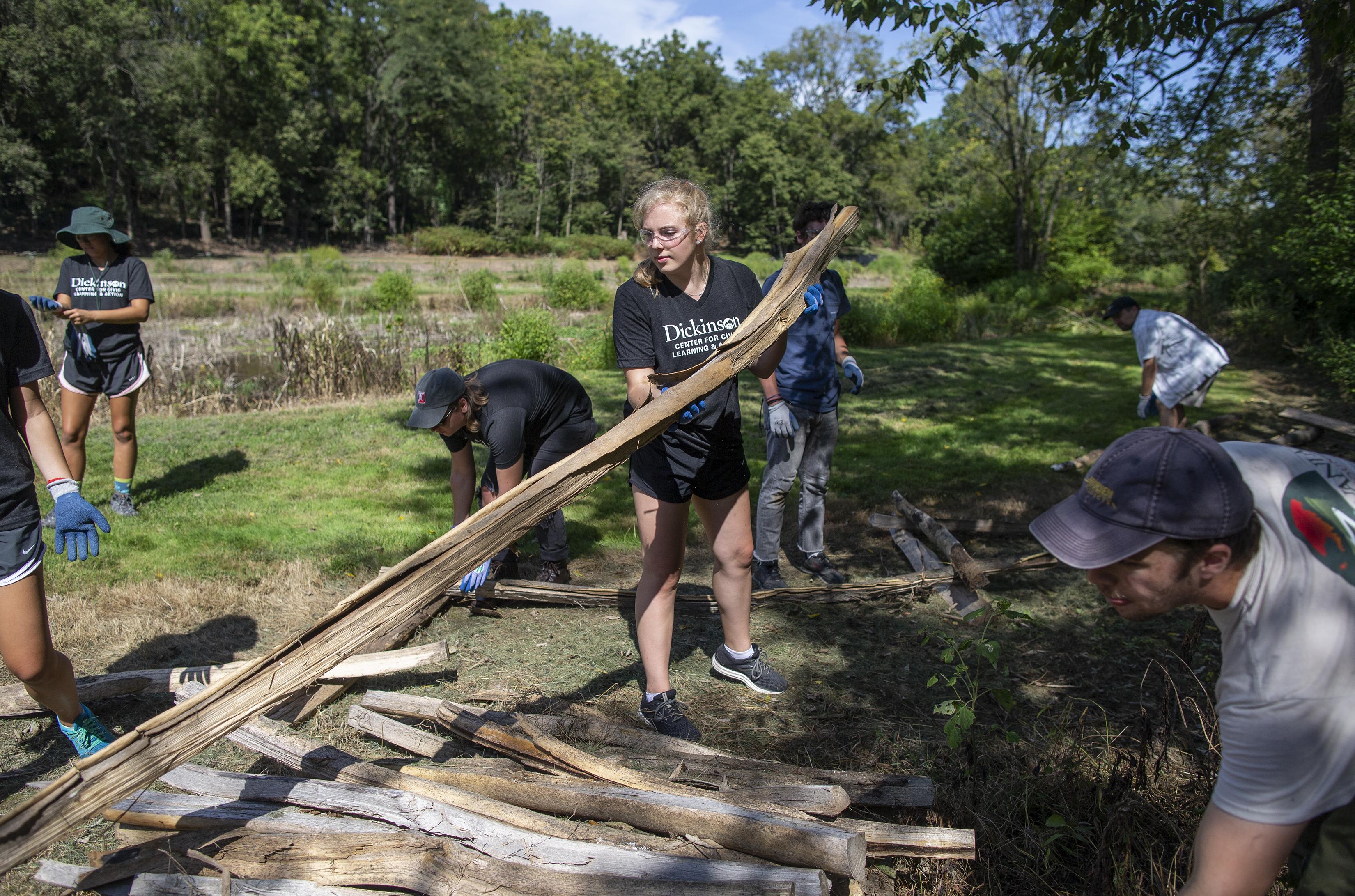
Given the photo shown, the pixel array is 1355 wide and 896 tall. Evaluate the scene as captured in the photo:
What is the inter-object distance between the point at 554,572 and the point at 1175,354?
5566 millimetres

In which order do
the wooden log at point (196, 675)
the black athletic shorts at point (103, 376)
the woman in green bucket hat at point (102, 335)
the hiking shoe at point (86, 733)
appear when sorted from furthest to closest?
the black athletic shorts at point (103, 376)
the woman in green bucket hat at point (102, 335)
the wooden log at point (196, 675)
the hiking shoe at point (86, 733)

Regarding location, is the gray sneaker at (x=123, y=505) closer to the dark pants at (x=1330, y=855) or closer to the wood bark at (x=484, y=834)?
the wood bark at (x=484, y=834)

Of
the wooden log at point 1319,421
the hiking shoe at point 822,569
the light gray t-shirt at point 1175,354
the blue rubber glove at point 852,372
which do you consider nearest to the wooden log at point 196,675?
the hiking shoe at point 822,569

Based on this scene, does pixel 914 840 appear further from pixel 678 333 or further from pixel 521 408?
pixel 521 408

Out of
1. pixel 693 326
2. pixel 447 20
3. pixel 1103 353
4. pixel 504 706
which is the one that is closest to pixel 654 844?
pixel 504 706

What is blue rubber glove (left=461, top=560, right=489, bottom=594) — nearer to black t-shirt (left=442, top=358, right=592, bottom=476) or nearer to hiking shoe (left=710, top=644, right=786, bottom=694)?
black t-shirt (left=442, top=358, right=592, bottom=476)

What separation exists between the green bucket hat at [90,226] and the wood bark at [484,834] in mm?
4433

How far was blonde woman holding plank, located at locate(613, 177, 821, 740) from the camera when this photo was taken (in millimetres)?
3092

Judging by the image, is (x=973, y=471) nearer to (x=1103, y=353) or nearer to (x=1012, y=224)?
(x=1103, y=353)

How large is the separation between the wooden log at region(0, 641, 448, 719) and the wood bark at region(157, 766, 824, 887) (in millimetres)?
881

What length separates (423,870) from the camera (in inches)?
87.5

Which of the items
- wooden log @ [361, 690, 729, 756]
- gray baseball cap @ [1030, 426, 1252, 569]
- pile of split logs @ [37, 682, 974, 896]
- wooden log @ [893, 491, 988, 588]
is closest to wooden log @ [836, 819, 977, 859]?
pile of split logs @ [37, 682, 974, 896]

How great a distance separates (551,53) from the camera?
7256 cm

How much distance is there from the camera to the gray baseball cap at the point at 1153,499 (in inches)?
55.2
